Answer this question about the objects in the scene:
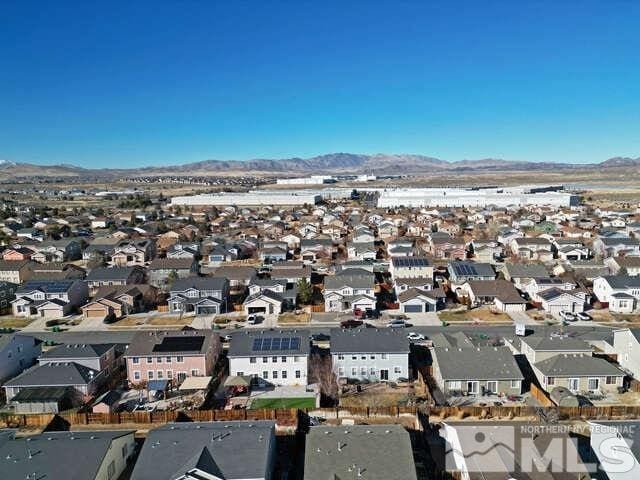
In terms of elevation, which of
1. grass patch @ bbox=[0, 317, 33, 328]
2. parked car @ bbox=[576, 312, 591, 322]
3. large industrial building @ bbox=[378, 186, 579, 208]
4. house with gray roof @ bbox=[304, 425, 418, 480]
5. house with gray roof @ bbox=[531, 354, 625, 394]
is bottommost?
grass patch @ bbox=[0, 317, 33, 328]

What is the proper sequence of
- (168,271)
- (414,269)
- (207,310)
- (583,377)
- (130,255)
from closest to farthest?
(583,377) → (207,310) → (414,269) → (168,271) → (130,255)

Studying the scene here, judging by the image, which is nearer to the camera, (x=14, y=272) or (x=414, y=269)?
(x=414, y=269)

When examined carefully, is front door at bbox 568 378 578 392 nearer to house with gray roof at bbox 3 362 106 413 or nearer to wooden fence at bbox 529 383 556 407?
wooden fence at bbox 529 383 556 407

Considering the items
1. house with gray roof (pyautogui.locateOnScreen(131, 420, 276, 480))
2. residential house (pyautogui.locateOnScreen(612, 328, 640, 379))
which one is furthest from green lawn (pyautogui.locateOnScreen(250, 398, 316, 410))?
residential house (pyautogui.locateOnScreen(612, 328, 640, 379))

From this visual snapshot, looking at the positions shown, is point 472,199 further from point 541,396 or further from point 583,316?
point 541,396

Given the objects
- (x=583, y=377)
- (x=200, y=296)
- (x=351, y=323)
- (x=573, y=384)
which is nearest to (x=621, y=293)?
(x=583, y=377)

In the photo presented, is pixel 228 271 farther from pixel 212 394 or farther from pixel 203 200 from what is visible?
pixel 203 200
